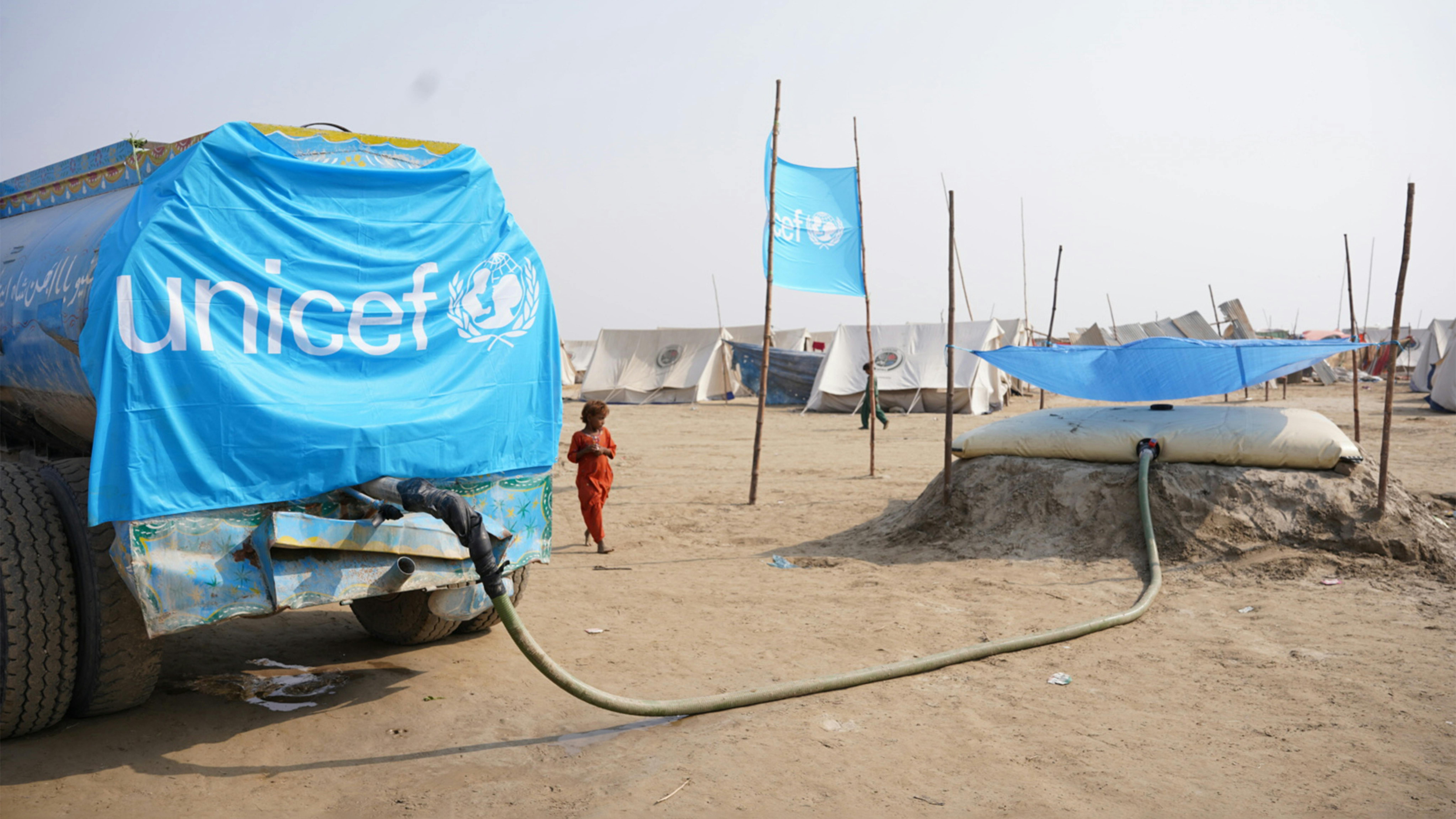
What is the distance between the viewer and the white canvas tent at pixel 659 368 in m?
25.9

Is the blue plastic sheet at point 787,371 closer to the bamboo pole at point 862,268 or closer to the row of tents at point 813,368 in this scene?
the row of tents at point 813,368

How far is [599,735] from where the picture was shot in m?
3.74

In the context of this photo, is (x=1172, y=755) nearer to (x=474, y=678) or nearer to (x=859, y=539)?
(x=474, y=678)

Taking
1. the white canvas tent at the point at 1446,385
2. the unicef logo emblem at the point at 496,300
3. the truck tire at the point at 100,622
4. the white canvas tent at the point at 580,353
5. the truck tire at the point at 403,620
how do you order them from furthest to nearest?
the white canvas tent at the point at 580,353, the white canvas tent at the point at 1446,385, the truck tire at the point at 403,620, the unicef logo emblem at the point at 496,300, the truck tire at the point at 100,622

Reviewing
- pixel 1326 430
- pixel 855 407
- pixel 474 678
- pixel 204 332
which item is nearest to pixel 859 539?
pixel 1326 430

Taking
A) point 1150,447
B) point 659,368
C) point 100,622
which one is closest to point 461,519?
point 100,622

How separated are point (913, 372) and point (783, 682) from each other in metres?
18.4

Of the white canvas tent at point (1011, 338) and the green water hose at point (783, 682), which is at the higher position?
the white canvas tent at point (1011, 338)

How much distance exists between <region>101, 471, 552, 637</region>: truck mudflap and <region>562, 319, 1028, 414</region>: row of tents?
16.9 m

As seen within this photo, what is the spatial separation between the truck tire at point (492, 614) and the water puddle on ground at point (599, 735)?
1111mm

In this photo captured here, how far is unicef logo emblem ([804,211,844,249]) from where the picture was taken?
10.0 m

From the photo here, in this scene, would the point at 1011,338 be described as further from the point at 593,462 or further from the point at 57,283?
the point at 57,283

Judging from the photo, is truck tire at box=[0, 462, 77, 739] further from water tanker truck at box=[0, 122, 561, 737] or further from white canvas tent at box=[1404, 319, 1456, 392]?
white canvas tent at box=[1404, 319, 1456, 392]

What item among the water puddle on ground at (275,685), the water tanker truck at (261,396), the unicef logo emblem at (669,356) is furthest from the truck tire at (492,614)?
the unicef logo emblem at (669,356)
